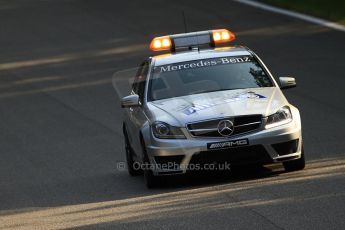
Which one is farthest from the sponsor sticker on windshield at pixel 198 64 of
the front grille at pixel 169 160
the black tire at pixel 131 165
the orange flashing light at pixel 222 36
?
the front grille at pixel 169 160

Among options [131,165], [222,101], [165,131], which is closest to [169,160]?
[165,131]

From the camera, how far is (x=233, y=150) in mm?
11273

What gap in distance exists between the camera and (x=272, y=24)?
27.4m

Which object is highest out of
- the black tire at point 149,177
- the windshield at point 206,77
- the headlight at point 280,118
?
the headlight at point 280,118

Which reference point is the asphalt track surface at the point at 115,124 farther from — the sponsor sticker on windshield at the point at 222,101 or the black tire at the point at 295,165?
the sponsor sticker on windshield at the point at 222,101

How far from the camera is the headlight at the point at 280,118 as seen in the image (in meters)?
11.5

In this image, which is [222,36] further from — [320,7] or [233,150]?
[320,7]

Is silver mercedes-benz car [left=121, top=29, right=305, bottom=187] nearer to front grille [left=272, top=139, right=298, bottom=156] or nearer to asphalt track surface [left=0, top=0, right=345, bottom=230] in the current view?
front grille [left=272, top=139, right=298, bottom=156]

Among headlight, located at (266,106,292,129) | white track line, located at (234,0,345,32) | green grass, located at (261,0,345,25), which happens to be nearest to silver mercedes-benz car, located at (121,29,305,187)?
headlight, located at (266,106,292,129)

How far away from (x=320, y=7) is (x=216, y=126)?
727 inches

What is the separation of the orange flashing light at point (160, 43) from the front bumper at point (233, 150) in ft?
6.32

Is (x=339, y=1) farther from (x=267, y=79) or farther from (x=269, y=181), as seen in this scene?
(x=269, y=181)

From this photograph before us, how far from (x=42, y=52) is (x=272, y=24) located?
19.5 feet

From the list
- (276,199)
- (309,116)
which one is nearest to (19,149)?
(309,116)
